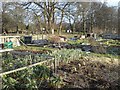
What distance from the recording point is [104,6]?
79.3ft

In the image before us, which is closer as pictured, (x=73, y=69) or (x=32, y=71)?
(x=32, y=71)

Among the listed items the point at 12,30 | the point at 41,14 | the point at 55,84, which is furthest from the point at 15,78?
the point at 12,30

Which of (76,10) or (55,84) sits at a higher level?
(76,10)

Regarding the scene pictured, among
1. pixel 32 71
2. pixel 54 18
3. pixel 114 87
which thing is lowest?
pixel 114 87

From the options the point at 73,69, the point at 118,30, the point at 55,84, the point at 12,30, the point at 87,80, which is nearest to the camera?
the point at 55,84

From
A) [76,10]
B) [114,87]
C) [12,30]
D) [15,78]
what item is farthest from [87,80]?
[12,30]

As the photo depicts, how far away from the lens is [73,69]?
5297 millimetres

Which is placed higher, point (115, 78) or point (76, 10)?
point (76, 10)

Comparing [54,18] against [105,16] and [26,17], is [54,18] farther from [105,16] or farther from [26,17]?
[105,16]

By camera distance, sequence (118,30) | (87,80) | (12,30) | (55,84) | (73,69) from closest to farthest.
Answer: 1. (55,84)
2. (87,80)
3. (73,69)
4. (118,30)
5. (12,30)

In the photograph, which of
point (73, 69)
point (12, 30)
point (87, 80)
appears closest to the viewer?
point (87, 80)

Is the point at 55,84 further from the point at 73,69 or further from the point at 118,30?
the point at 118,30

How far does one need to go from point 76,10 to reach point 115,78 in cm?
1981

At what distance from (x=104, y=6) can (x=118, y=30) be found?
2995 mm
